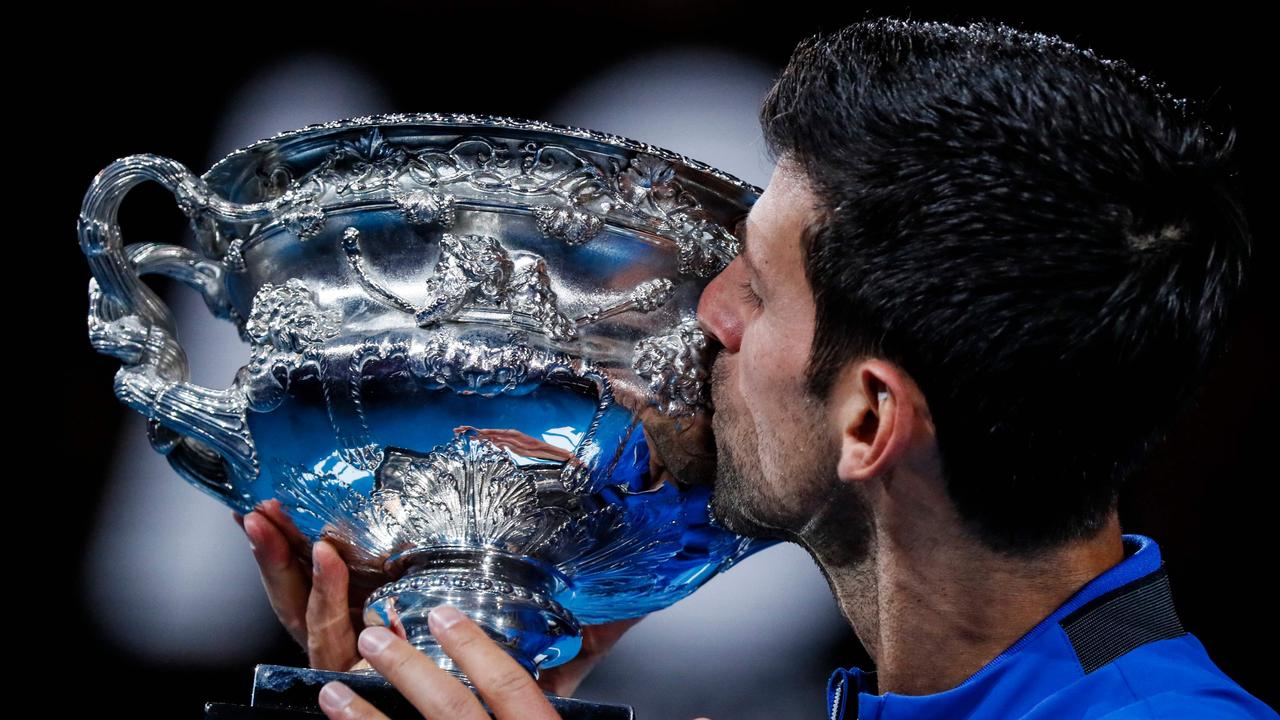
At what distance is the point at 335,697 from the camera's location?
0.82 m

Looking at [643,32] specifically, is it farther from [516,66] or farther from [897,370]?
[897,370]

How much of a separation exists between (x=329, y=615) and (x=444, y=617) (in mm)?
339

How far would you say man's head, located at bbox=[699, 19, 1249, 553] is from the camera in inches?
31.3

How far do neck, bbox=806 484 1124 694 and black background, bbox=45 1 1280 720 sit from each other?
791 mm

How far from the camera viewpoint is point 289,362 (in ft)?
2.89

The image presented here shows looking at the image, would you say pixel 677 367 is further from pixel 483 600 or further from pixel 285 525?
pixel 285 525

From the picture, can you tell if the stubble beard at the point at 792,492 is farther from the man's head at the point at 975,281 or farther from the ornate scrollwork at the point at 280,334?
the ornate scrollwork at the point at 280,334

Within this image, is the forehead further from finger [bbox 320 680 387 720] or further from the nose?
finger [bbox 320 680 387 720]

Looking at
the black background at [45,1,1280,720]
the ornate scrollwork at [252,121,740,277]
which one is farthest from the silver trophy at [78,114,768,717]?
the black background at [45,1,1280,720]

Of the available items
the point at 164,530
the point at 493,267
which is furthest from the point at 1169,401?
the point at 164,530

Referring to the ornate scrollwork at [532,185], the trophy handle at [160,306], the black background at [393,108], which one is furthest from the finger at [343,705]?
the black background at [393,108]

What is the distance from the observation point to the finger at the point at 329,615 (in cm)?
107

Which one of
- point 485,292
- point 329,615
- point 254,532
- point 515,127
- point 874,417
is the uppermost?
point 515,127

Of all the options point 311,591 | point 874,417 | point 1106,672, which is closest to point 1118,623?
point 1106,672
